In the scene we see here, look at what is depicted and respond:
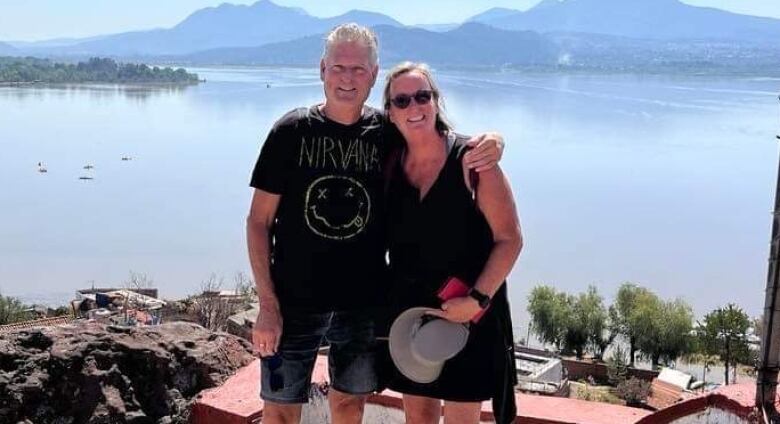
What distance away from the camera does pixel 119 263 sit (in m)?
31.7

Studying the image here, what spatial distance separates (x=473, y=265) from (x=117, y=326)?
Result: 133 centimetres

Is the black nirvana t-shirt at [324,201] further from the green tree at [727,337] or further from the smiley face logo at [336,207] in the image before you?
the green tree at [727,337]

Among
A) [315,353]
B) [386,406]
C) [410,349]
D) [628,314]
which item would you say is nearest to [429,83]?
[410,349]

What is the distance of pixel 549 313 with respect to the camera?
24328 mm

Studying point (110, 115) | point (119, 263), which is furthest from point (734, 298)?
point (110, 115)

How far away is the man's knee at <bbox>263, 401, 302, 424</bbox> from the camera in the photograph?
2443 millimetres

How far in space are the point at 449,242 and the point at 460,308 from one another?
16 centimetres

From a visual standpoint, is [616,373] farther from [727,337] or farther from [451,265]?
[451,265]

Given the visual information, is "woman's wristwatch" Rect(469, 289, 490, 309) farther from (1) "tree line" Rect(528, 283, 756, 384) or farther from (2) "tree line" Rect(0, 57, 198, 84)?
(2) "tree line" Rect(0, 57, 198, 84)

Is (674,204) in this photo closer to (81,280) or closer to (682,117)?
(81,280)

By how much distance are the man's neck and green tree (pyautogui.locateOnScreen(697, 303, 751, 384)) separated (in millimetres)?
18244

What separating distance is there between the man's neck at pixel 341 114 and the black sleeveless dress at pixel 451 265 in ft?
0.54

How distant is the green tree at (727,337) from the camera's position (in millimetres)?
20250

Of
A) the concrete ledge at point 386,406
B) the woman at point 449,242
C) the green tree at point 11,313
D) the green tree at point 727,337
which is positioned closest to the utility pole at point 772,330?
the concrete ledge at point 386,406
